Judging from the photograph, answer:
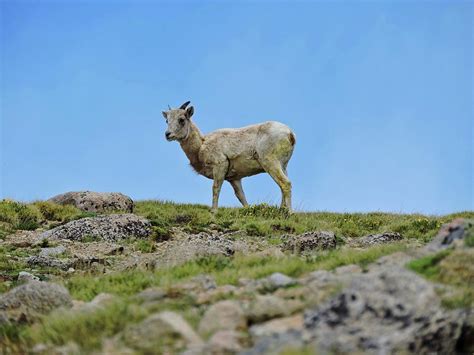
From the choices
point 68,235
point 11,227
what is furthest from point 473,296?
point 11,227

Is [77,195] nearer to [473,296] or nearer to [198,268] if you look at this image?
[198,268]

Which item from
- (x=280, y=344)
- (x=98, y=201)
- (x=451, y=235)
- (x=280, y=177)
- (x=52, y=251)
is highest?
(x=280, y=177)

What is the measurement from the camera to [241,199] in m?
26.0

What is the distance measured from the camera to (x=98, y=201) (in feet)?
81.1

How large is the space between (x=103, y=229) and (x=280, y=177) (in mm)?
7387

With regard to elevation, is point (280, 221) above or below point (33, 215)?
below

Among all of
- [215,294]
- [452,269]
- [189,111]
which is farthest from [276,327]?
[189,111]

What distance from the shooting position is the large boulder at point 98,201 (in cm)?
2447

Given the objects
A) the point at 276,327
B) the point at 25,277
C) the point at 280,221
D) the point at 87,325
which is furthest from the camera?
the point at 280,221

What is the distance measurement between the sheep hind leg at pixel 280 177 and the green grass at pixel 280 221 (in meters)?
0.73

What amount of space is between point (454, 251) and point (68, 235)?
43.4 ft

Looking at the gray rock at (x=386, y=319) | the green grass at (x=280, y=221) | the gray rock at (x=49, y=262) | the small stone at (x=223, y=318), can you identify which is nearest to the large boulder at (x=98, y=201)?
the green grass at (x=280, y=221)

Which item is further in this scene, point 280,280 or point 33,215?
point 33,215

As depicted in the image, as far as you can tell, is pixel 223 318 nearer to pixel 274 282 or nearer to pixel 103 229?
pixel 274 282
